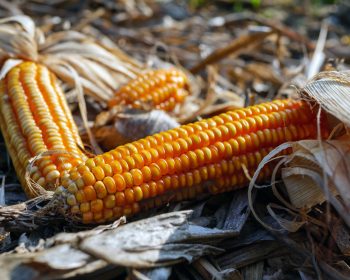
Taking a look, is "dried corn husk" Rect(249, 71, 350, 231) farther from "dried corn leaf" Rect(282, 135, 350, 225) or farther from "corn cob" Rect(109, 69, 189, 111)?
"corn cob" Rect(109, 69, 189, 111)

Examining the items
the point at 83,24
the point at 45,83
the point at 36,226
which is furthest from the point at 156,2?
the point at 36,226

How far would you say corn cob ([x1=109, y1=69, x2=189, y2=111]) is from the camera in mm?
3588

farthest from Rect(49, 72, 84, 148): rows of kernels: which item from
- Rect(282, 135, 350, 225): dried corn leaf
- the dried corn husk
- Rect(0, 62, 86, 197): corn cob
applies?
Rect(282, 135, 350, 225): dried corn leaf

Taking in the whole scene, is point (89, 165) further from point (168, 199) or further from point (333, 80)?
point (333, 80)

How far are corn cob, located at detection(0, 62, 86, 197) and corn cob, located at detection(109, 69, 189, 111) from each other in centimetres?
56

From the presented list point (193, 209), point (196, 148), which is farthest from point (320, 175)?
point (193, 209)

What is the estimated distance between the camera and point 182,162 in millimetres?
2453

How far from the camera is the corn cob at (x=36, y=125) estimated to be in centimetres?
249

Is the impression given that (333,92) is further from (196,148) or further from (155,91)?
(155,91)

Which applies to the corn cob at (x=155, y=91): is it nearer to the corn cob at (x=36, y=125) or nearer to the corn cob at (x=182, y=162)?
the corn cob at (x=36, y=125)

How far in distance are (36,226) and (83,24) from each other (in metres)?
3.32

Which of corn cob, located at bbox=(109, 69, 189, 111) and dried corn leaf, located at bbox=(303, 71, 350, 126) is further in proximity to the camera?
corn cob, located at bbox=(109, 69, 189, 111)

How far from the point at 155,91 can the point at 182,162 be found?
1.35 meters

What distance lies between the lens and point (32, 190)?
239 cm
